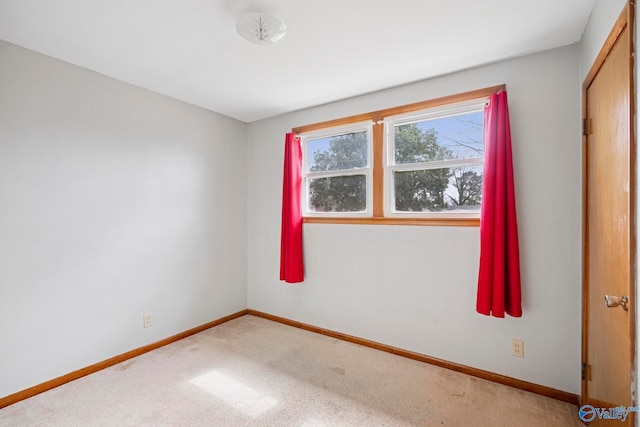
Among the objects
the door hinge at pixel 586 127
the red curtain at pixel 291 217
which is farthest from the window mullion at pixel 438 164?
the red curtain at pixel 291 217

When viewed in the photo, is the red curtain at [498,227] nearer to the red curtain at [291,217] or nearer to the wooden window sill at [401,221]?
the wooden window sill at [401,221]

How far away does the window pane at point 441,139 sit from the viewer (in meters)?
2.32

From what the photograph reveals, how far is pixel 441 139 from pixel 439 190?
0.43 metres

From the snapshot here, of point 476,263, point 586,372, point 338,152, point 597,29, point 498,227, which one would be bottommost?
point 586,372

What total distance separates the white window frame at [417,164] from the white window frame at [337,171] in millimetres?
157

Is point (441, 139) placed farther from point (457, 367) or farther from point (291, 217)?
point (457, 367)

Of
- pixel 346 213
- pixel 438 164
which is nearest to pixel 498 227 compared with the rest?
pixel 438 164

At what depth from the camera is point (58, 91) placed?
84.8 inches

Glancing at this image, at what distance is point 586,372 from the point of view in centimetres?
179

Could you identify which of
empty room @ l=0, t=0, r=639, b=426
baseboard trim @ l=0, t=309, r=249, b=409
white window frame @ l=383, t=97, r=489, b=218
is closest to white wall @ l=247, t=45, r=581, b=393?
empty room @ l=0, t=0, r=639, b=426

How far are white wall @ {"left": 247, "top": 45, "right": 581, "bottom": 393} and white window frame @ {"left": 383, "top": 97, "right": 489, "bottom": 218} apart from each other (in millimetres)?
121

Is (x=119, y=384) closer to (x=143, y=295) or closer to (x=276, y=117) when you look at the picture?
(x=143, y=295)

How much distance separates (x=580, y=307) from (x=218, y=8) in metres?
2.84

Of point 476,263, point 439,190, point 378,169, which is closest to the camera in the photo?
point 476,263
